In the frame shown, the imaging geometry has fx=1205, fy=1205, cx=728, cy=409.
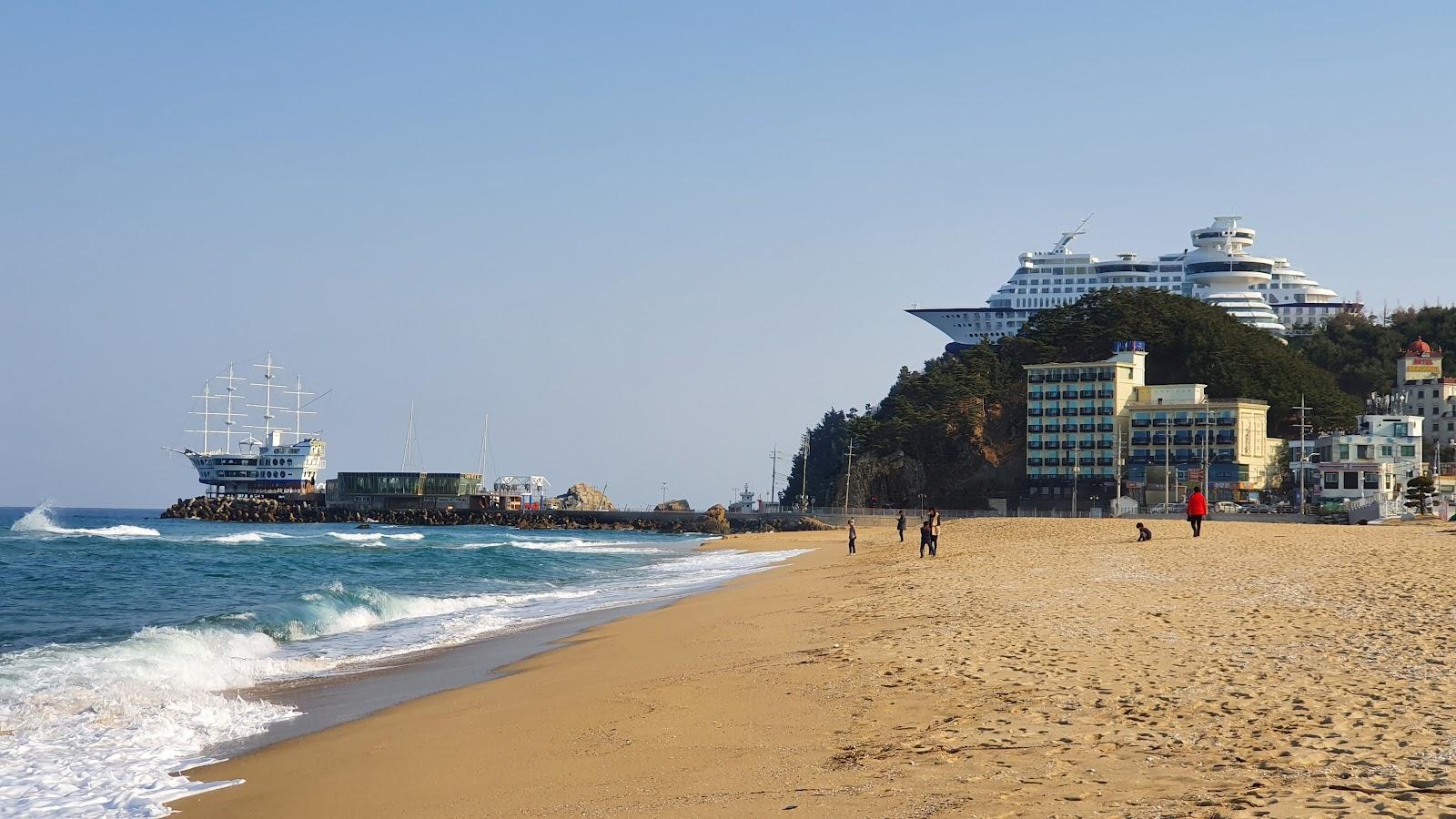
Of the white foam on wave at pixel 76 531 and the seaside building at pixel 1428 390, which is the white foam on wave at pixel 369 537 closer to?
the white foam on wave at pixel 76 531

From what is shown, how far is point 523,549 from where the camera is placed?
180ft

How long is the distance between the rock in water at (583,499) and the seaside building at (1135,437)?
66007 millimetres

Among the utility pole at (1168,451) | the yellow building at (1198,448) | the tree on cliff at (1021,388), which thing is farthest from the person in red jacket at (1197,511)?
the tree on cliff at (1021,388)

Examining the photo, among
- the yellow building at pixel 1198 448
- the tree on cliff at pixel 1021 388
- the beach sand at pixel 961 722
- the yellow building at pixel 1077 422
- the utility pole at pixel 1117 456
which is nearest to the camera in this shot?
the beach sand at pixel 961 722

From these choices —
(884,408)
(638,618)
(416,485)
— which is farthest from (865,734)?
(416,485)

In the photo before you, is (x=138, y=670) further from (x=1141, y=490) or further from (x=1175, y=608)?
(x=1141, y=490)

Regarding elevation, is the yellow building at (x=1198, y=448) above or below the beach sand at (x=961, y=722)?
above

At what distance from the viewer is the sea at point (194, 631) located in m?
10.0

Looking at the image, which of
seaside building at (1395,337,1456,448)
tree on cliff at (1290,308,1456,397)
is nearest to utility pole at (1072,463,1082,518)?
seaside building at (1395,337,1456,448)

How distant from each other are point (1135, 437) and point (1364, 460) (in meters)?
17.3

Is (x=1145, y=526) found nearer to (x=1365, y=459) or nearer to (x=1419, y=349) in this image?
(x=1365, y=459)

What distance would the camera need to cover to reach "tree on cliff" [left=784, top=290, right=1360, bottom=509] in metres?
→ 88.5

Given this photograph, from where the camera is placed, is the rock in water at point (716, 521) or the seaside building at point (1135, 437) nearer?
the seaside building at point (1135, 437)

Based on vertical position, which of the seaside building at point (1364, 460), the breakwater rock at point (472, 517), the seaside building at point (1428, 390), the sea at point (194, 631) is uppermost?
the seaside building at point (1428, 390)
